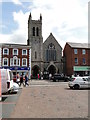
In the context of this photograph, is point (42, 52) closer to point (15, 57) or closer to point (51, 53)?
point (51, 53)

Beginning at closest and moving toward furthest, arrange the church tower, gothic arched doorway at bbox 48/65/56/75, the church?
1. the church tower
2. the church
3. gothic arched doorway at bbox 48/65/56/75

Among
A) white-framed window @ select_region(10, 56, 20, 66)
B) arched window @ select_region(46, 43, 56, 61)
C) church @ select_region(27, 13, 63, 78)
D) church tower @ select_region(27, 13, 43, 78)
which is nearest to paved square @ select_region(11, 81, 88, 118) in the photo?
white-framed window @ select_region(10, 56, 20, 66)

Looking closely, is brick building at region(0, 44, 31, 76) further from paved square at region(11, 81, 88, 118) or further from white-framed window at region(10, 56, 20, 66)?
paved square at region(11, 81, 88, 118)

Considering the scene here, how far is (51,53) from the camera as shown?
60438 mm

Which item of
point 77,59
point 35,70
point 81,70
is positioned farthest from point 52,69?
point 81,70

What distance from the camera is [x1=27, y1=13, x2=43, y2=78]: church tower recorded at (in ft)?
189

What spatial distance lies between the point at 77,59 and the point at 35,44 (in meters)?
12.8

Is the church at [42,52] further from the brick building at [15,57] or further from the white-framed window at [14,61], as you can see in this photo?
the white-framed window at [14,61]

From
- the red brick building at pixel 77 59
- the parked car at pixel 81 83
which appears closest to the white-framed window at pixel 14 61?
the red brick building at pixel 77 59

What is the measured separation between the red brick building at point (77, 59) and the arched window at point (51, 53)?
4.14 meters

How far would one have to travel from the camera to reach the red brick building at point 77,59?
5812cm

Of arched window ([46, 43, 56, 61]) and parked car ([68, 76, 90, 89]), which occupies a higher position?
arched window ([46, 43, 56, 61])

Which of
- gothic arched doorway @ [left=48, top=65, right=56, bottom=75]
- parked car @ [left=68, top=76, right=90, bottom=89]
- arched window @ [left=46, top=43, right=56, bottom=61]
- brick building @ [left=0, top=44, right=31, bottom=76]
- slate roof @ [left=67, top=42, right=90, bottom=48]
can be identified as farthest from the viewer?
arched window @ [left=46, top=43, right=56, bottom=61]

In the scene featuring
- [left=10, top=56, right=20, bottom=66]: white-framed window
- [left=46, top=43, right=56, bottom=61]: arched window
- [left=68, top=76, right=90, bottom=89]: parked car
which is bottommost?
[left=68, top=76, right=90, bottom=89]: parked car
